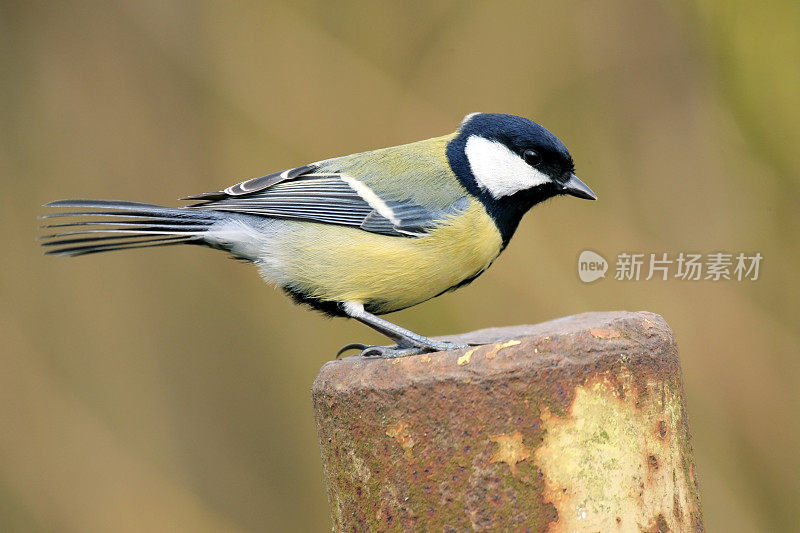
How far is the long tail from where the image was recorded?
214 cm

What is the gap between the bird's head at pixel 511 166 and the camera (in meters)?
2.30

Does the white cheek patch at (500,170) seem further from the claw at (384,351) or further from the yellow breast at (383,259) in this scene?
the claw at (384,351)

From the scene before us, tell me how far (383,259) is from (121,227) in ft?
2.19

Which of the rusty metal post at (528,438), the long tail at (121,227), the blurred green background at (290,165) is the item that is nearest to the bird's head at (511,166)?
the long tail at (121,227)

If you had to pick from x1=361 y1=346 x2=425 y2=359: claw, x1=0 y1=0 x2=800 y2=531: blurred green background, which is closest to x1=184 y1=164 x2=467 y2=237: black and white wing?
x1=361 y1=346 x2=425 y2=359: claw

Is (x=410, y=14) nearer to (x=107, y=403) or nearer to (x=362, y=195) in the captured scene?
(x=362, y=195)

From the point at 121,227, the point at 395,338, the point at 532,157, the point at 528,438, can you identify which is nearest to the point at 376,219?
the point at 395,338

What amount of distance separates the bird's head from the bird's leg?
0.41m

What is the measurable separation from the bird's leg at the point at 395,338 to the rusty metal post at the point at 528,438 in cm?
44

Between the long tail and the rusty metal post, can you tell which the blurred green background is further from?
the rusty metal post

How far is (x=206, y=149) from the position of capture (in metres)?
3.79

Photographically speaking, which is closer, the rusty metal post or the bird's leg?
the rusty metal post

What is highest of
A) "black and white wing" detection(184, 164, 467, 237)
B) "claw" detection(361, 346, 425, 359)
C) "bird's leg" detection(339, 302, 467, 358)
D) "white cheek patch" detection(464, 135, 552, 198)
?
"white cheek patch" detection(464, 135, 552, 198)

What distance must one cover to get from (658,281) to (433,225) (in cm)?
152
